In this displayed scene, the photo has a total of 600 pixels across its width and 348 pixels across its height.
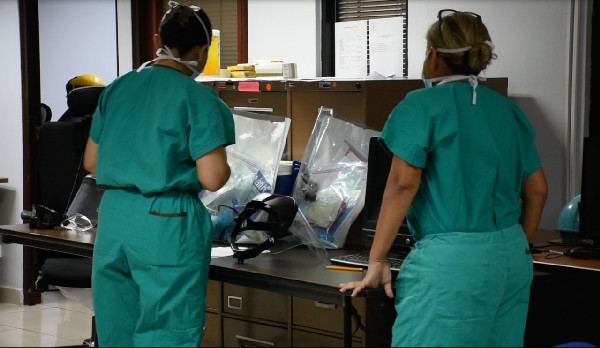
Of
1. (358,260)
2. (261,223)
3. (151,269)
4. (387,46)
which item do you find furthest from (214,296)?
(387,46)

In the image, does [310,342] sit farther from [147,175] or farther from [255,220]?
[147,175]

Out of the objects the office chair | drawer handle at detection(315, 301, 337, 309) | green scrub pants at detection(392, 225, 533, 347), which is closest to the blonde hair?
green scrub pants at detection(392, 225, 533, 347)

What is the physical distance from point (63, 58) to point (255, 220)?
3391 millimetres

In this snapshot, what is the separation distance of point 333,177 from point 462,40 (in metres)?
1.10

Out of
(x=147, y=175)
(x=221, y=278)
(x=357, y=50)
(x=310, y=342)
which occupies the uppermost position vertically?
(x=357, y=50)

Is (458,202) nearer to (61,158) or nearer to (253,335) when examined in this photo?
(253,335)

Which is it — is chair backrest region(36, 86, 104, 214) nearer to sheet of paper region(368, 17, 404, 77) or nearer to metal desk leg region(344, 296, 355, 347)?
sheet of paper region(368, 17, 404, 77)

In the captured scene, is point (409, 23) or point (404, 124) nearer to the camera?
point (404, 124)

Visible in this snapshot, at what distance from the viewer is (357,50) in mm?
4168

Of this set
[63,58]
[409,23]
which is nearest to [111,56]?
[63,58]

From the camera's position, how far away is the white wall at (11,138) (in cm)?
500

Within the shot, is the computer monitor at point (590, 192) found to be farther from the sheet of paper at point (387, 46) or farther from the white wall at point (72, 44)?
the white wall at point (72, 44)

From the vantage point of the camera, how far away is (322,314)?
274cm

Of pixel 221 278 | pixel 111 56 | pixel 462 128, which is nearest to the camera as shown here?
pixel 462 128
